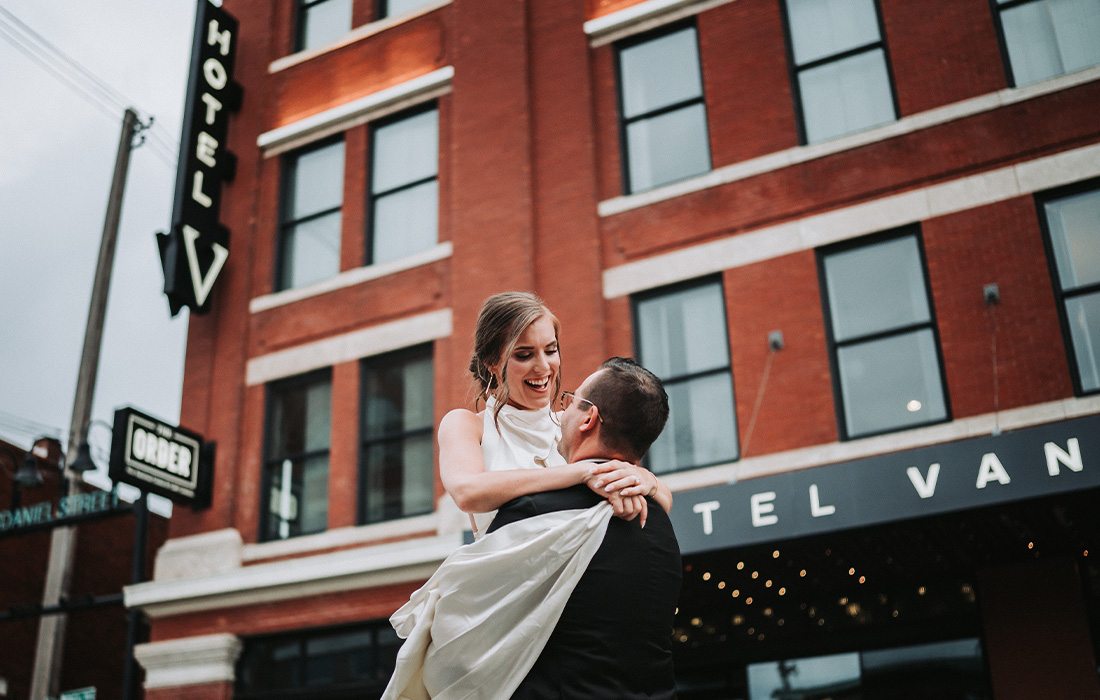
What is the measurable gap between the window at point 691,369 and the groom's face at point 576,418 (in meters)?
9.34

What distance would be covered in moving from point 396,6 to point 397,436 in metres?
6.87

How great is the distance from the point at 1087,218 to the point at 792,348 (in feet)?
10.7

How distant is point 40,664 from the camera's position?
1595cm

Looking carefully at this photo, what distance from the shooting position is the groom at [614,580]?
8.84 feet

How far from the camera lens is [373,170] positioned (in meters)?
16.1

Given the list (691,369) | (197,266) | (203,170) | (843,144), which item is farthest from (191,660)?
(843,144)

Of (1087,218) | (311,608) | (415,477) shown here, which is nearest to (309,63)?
(415,477)

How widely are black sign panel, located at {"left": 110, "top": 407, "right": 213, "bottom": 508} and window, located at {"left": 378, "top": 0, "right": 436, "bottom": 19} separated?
6.96 metres

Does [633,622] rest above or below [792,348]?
below

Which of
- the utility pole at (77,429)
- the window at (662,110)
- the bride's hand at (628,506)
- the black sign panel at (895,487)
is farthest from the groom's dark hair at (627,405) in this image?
the utility pole at (77,429)

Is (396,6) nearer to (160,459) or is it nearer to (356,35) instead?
(356,35)

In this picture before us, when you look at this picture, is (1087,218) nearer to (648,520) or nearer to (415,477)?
(415,477)

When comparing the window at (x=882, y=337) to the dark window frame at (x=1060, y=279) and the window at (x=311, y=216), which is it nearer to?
the dark window frame at (x=1060, y=279)

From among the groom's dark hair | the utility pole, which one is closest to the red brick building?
the utility pole
